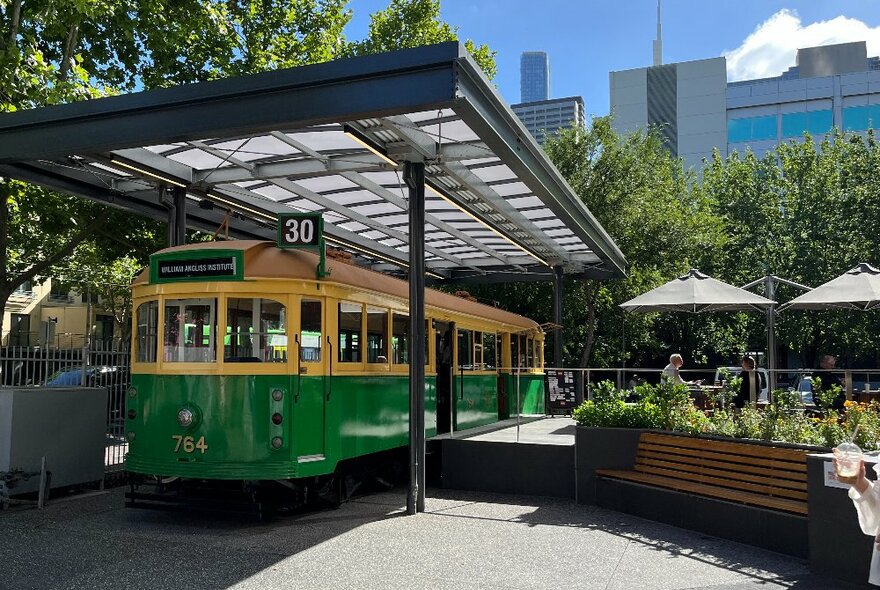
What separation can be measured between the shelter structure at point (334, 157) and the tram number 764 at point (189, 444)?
99.8 inches

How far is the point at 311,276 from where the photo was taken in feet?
29.5

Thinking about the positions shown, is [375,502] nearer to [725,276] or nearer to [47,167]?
[47,167]

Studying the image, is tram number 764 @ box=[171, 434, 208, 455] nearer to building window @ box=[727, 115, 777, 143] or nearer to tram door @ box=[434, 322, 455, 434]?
tram door @ box=[434, 322, 455, 434]

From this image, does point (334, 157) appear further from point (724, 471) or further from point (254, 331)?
point (724, 471)

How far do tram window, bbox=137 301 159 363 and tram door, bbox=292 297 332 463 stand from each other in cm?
167

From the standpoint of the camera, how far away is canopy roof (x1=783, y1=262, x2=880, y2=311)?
12.5 m

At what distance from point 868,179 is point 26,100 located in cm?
2551

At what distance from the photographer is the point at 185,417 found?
850 centimetres

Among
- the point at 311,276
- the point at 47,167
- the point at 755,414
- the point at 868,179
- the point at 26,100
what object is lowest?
the point at 755,414

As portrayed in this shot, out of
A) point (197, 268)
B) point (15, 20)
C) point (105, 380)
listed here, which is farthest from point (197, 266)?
point (15, 20)

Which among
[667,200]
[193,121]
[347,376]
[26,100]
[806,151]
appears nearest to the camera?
[193,121]

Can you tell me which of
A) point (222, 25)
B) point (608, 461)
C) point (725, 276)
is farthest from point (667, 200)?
point (608, 461)

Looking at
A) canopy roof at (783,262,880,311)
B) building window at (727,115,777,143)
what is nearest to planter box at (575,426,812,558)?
canopy roof at (783,262,880,311)

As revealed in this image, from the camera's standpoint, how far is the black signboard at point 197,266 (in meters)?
8.67
